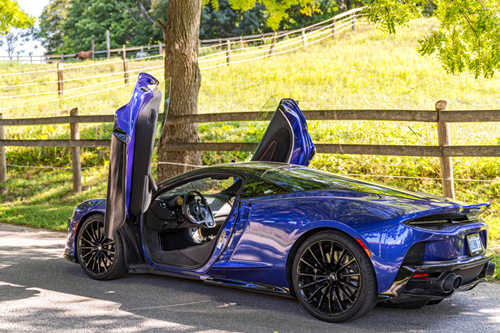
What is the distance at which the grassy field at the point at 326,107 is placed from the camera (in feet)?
30.8

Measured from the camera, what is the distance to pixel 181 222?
512cm

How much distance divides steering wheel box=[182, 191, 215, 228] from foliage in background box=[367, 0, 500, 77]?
4.29 meters

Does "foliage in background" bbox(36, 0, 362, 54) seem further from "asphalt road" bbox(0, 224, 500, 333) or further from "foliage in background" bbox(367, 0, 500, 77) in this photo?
"asphalt road" bbox(0, 224, 500, 333)

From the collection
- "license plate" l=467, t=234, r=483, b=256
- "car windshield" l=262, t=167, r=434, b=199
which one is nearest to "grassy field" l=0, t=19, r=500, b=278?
"license plate" l=467, t=234, r=483, b=256

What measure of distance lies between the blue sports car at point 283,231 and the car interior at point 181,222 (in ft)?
0.03

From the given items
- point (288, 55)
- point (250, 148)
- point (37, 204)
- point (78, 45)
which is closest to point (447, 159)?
point (250, 148)

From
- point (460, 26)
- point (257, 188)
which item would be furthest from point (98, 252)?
point (460, 26)

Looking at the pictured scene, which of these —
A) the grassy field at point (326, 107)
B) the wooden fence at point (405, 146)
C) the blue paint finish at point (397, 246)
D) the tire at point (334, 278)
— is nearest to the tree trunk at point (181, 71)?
the wooden fence at point (405, 146)

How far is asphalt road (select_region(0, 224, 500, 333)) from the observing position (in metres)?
3.98

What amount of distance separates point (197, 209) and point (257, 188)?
759 mm

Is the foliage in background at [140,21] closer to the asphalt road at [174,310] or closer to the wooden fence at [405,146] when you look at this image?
the wooden fence at [405,146]

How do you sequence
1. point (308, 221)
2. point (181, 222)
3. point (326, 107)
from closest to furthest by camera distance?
point (308, 221)
point (181, 222)
point (326, 107)

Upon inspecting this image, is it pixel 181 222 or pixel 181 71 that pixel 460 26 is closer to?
pixel 181 71

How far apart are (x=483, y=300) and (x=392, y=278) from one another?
1431 millimetres
